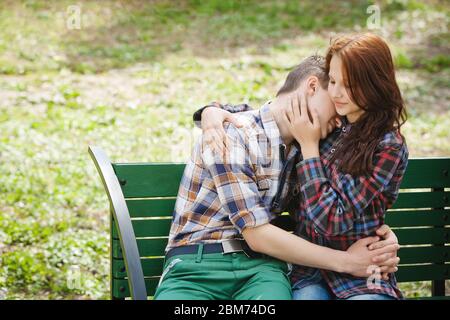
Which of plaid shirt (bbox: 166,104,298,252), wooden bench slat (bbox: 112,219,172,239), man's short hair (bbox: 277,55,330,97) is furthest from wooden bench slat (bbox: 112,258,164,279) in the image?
man's short hair (bbox: 277,55,330,97)

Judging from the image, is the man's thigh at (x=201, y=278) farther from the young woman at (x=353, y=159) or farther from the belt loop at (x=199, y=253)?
the young woman at (x=353, y=159)

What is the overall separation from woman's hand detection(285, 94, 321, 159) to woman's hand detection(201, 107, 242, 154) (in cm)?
23

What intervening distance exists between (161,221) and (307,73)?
96 centimetres

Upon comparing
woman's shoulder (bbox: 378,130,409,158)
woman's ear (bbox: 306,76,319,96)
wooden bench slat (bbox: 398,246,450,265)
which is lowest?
wooden bench slat (bbox: 398,246,450,265)

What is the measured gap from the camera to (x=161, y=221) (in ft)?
10.4

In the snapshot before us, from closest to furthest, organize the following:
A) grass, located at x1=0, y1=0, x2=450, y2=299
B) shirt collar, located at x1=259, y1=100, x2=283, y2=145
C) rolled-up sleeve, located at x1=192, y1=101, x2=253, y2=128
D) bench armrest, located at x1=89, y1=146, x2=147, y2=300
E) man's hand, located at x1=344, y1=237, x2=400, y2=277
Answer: bench armrest, located at x1=89, y1=146, x2=147, y2=300 → man's hand, located at x1=344, y1=237, x2=400, y2=277 → shirt collar, located at x1=259, y1=100, x2=283, y2=145 → rolled-up sleeve, located at x1=192, y1=101, x2=253, y2=128 → grass, located at x1=0, y1=0, x2=450, y2=299

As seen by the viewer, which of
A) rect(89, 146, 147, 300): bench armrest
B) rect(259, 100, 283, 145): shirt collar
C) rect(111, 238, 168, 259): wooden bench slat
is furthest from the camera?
rect(111, 238, 168, 259): wooden bench slat

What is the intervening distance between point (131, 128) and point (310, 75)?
4.26 meters

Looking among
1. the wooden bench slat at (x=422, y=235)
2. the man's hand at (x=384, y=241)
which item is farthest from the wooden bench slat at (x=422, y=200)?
the man's hand at (x=384, y=241)

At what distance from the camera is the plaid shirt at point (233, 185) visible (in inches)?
106

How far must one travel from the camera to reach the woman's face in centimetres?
269

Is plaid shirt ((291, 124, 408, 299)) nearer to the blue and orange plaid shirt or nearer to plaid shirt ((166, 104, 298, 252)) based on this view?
the blue and orange plaid shirt

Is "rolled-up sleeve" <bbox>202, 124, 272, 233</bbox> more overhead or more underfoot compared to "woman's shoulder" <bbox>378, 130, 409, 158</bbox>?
more underfoot

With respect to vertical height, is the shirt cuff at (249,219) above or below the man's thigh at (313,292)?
above
